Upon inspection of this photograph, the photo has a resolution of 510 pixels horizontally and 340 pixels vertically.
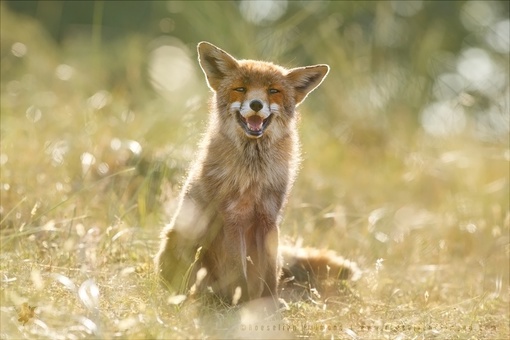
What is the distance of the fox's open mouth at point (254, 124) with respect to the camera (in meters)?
4.89

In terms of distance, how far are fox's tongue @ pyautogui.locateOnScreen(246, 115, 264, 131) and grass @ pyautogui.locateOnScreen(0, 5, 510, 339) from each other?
943 millimetres

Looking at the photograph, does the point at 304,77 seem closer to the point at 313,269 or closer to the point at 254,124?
the point at 254,124

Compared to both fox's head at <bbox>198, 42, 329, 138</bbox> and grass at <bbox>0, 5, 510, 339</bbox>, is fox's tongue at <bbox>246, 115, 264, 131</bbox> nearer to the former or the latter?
fox's head at <bbox>198, 42, 329, 138</bbox>

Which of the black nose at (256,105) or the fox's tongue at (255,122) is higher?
the black nose at (256,105)

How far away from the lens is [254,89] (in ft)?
16.4

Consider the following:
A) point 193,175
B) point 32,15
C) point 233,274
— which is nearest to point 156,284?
point 233,274

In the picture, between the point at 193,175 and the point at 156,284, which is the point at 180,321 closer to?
the point at 156,284

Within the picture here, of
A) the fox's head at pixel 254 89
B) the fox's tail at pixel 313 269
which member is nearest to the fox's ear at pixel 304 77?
the fox's head at pixel 254 89

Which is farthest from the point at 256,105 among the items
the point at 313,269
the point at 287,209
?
the point at 287,209

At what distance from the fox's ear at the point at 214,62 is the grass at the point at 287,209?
688mm

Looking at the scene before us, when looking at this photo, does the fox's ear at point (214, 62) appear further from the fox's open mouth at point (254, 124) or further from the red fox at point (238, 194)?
the fox's open mouth at point (254, 124)

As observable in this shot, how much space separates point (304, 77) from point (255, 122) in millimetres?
611

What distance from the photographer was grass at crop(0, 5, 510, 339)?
14.1ft

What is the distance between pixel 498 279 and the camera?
544cm
